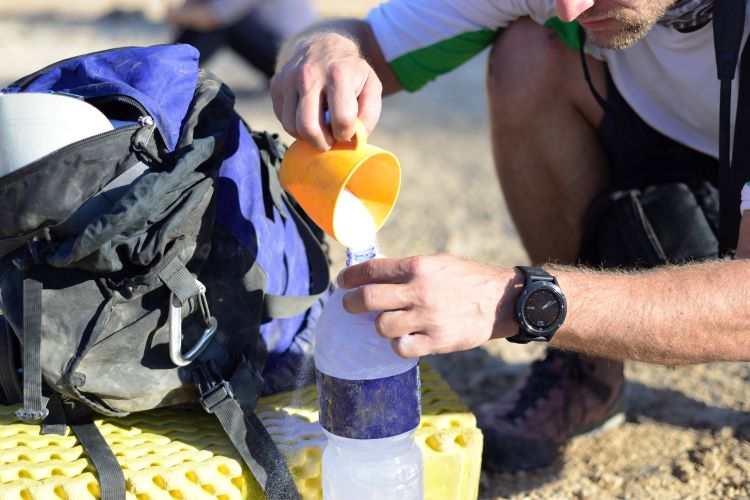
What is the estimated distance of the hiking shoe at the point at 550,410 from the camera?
252 cm

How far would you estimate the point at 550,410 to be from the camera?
2600mm

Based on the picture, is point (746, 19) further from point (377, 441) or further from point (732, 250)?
point (377, 441)

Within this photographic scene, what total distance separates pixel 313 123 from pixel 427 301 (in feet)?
1.47

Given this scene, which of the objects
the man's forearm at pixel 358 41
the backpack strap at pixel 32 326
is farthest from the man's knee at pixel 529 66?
the backpack strap at pixel 32 326

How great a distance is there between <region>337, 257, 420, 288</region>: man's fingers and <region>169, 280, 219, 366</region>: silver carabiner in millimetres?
340

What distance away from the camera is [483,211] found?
438cm

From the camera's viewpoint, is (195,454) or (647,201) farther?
(647,201)

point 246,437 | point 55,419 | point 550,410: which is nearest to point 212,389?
point 246,437

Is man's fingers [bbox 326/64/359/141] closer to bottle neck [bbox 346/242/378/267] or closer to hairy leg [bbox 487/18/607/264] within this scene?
bottle neck [bbox 346/242/378/267]

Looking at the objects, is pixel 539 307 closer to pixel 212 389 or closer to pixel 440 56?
pixel 212 389

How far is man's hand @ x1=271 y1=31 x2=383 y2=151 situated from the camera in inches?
73.5

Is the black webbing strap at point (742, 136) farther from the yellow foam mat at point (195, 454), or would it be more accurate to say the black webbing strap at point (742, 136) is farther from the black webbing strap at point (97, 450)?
the black webbing strap at point (97, 450)

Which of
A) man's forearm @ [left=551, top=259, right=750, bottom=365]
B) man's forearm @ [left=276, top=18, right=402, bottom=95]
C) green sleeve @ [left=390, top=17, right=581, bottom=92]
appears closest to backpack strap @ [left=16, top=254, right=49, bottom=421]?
man's forearm @ [left=276, top=18, right=402, bottom=95]

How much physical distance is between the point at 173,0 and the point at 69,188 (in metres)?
3.89
